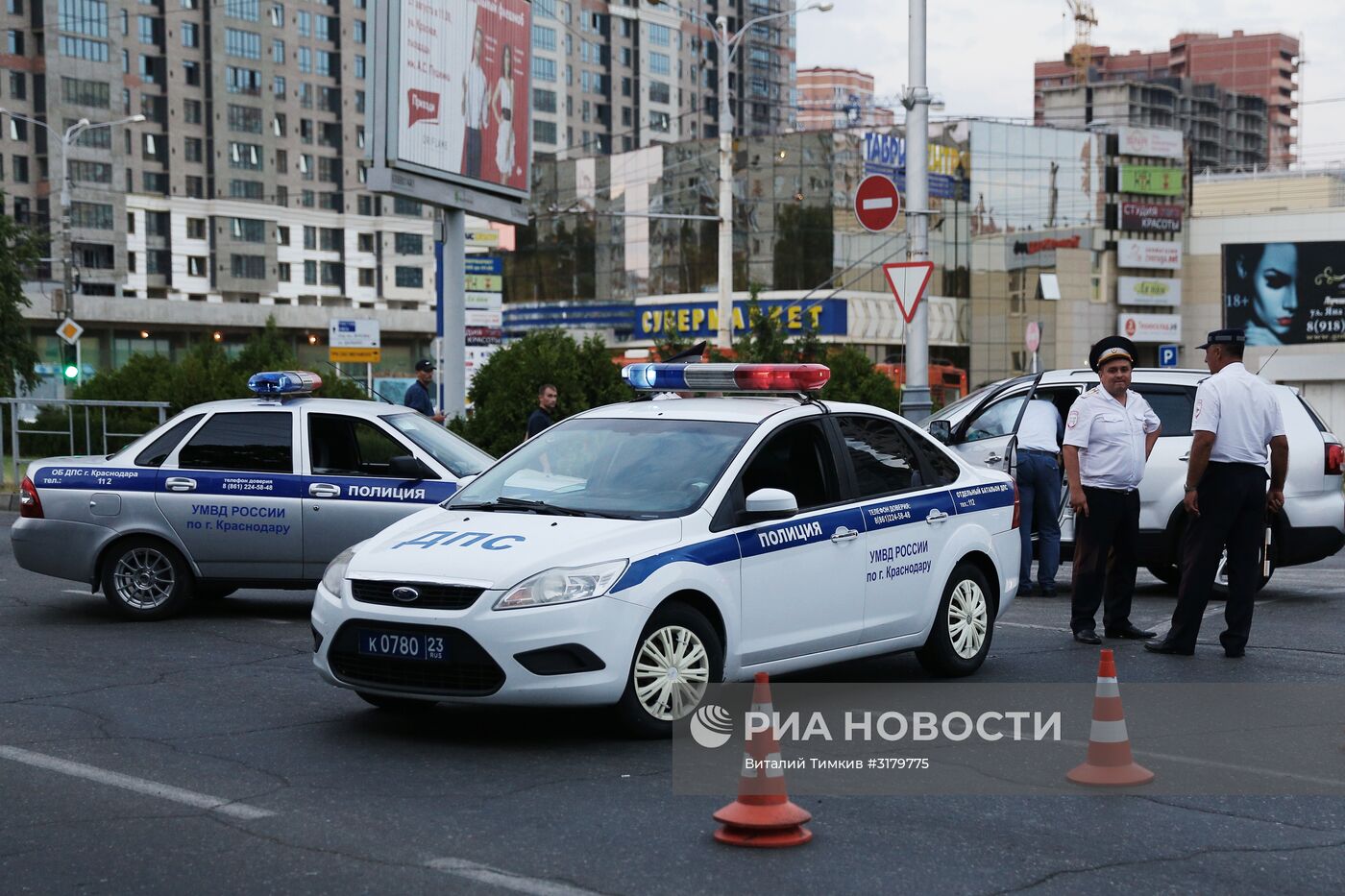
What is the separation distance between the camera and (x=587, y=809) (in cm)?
597

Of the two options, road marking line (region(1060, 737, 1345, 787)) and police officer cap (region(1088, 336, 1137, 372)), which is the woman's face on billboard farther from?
road marking line (region(1060, 737, 1345, 787))

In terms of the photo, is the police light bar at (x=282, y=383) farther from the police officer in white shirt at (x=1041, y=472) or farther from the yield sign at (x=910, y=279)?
the yield sign at (x=910, y=279)

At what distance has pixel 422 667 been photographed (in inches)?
276

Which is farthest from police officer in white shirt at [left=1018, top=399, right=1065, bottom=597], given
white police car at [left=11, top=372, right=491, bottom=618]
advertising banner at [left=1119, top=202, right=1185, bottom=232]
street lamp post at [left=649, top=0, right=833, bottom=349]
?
advertising banner at [left=1119, top=202, right=1185, bottom=232]

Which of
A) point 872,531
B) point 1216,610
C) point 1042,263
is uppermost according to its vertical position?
point 1042,263

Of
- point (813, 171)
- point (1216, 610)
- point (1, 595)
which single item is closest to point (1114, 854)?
point (1216, 610)

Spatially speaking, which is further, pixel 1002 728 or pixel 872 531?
pixel 872 531

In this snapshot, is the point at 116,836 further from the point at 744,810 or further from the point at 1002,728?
the point at 1002,728

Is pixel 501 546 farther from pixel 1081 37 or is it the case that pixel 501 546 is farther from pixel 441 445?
pixel 1081 37

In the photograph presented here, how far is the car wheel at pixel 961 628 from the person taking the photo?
29.1 feet

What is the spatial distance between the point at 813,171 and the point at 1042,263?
52.8 ft

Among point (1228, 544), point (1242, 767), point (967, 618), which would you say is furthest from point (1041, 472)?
point (1242, 767)

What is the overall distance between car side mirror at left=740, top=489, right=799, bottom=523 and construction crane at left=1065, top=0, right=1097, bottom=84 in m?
175

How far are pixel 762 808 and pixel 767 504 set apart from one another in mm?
2227
